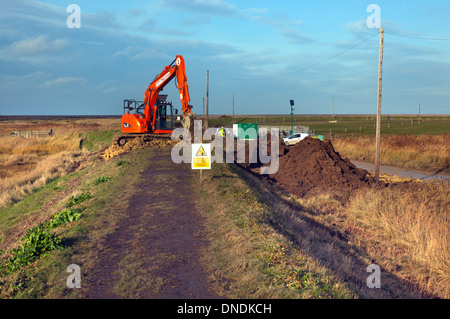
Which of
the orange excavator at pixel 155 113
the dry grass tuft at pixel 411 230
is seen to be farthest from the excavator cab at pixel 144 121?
the dry grass tuft at pixel 411 230

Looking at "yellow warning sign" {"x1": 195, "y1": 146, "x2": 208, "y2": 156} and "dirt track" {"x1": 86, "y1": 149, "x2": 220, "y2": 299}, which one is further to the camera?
"yellow warning sign" {"x1": 195, "y1": 146, "x2": 208, "y2": 156}

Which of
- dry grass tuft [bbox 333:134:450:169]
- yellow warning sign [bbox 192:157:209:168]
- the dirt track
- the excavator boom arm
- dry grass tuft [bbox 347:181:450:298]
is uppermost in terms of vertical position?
the excavator boom arm

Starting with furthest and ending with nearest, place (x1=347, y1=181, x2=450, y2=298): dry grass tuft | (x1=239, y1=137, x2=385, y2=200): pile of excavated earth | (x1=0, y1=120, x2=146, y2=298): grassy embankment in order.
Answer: (x1=239, y1=137, x2=385, y2=200): pile of excavated earth
(x1=347, y1=181, x2=450, y2=298): dry grass tuft
(x1=0, y1=120, x2=146, y2=298): grassy embankment

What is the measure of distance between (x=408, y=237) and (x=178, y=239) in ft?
24.2

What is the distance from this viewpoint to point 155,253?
827cm

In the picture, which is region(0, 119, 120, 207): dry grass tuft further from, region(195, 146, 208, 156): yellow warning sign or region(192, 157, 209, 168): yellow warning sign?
region(195, 146, 208, 156): yellow warning sign

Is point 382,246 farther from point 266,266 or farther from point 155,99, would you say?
point 155,99

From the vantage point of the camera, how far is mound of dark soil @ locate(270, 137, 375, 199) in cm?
2064

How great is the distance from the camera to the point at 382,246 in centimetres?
1275

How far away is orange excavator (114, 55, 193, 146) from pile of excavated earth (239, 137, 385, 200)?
717 centimetres

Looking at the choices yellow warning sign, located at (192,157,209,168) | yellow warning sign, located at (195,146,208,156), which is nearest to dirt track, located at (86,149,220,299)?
yellow warning sign, located at (192,157,209,168)

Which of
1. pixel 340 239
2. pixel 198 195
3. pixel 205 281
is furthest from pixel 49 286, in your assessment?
pixel 340 239

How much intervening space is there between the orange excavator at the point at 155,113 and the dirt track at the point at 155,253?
1578 cm

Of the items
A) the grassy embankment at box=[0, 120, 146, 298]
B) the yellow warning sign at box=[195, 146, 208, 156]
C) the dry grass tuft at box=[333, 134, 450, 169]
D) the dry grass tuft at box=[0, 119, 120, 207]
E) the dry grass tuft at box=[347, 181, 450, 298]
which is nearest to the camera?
the grassy embankment at box=[0, 120, 146, 298]
